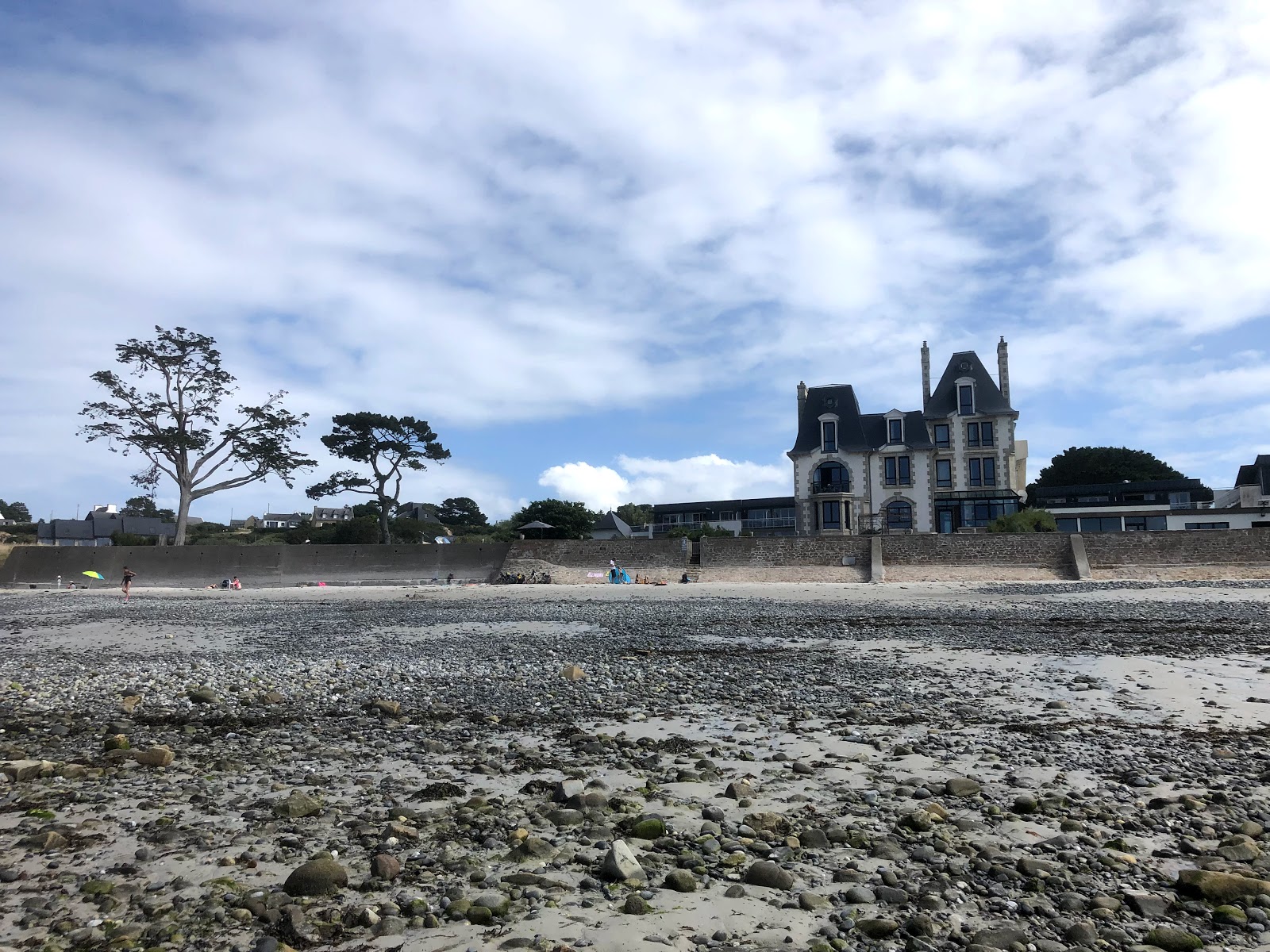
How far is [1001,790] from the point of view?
5285mm

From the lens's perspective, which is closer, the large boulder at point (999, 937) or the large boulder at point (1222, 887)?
the large boulder at point (999, 937)

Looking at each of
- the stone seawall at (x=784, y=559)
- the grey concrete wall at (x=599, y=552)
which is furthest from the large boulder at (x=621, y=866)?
the grey concrete wall at (x=599, y=552)

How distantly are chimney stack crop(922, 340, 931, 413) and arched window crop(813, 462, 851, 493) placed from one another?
7711 mm

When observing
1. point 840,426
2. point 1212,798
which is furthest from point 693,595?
point 840,426

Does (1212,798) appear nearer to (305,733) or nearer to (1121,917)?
(1121,917)

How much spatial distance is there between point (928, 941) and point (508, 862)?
6.88ft

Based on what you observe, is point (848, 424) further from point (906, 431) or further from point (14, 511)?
point (14, 511)

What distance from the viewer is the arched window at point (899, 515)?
51.0 metres

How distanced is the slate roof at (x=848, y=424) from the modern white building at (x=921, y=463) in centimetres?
7

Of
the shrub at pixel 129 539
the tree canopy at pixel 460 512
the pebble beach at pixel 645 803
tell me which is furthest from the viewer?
the tree canopy at pixel 460 512

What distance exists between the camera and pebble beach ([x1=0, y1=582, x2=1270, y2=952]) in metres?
3.51

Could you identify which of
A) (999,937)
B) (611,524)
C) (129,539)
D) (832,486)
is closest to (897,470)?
(832,486)

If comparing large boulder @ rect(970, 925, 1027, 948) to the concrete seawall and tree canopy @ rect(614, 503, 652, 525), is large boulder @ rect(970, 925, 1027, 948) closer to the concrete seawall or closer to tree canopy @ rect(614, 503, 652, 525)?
the concrete seawall

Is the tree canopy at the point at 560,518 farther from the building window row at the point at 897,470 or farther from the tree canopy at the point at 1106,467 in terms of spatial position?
the tree canopy at the point at 1106,467
